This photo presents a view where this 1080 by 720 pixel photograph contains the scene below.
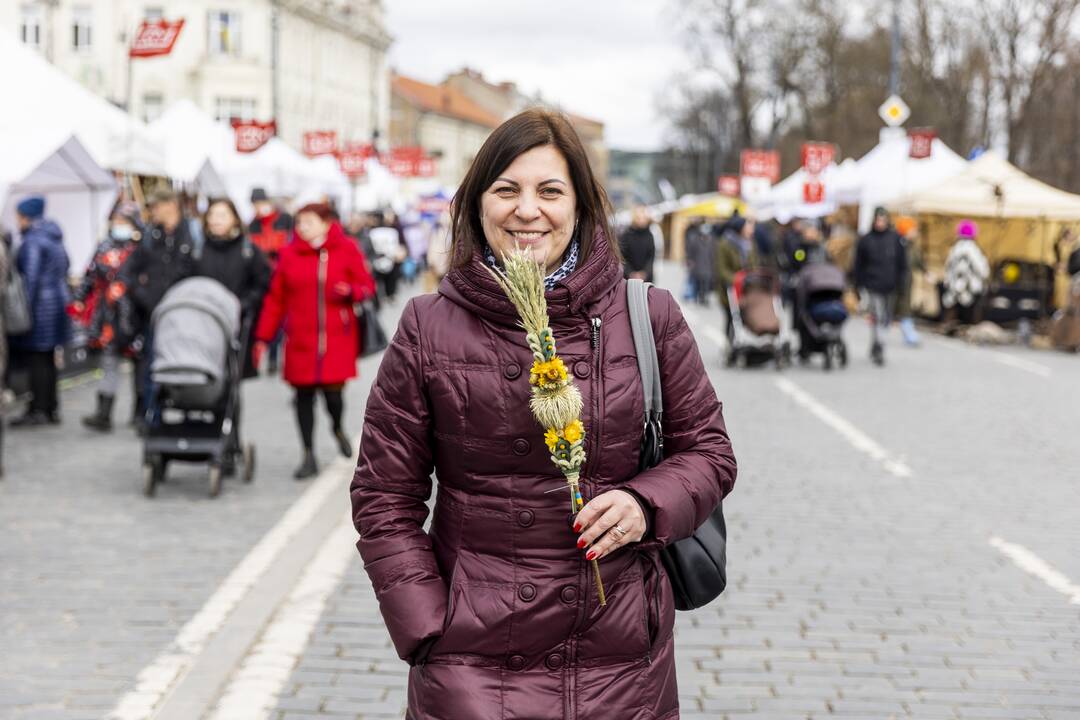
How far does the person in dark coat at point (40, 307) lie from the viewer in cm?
1214

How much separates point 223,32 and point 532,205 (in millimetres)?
70770

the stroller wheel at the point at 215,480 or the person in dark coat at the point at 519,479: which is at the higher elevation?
the person in dark coat at the point at 519,479

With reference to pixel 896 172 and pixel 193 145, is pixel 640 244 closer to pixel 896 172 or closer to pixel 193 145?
pixel 193 145

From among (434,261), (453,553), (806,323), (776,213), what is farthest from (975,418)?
(776,213)

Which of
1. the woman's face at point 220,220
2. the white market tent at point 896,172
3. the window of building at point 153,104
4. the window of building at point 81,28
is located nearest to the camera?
the woman's face at point 220,220

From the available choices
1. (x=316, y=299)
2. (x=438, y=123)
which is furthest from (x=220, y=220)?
(x=438, y=123)

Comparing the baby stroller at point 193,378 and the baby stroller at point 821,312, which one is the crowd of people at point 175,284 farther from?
the baby stroller at point 821,312

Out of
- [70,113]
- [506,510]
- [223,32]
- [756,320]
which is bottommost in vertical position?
[756,320]

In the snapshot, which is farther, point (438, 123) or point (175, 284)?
point (438, 123)

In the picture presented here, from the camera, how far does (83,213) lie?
1744cm

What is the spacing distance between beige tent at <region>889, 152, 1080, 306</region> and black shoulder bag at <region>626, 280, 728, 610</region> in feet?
74.9

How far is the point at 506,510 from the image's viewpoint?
2.77 metres

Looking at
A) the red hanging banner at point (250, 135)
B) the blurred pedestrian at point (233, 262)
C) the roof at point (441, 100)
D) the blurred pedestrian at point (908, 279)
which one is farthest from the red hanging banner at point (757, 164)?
the roof at point (441, 100)

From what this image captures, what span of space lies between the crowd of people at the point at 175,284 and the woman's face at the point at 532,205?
6.63 m
